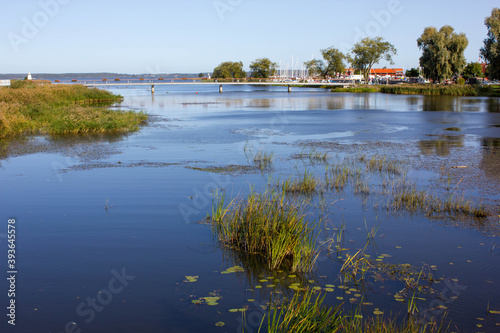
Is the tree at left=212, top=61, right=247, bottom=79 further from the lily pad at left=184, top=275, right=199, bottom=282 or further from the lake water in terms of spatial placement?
the lily pad at left=184, top=275, right=199, bottom=282

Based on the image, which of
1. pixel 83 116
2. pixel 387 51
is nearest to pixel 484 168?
pixel 83 116

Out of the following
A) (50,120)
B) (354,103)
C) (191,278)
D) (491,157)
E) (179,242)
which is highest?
(354,103)

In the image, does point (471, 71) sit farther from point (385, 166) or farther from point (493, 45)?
point (385, 166)

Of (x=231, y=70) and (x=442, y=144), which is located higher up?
(x=231, y=70)

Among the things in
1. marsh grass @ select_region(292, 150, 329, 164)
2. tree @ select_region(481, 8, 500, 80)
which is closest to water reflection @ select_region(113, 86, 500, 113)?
tree @ select_region(481, 8, 500, 80)

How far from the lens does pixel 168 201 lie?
38.5 feet

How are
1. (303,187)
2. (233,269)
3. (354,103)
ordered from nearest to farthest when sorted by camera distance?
(233,269) < (303,187) < (354,103)

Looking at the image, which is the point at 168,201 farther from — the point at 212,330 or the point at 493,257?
the point at 493,257

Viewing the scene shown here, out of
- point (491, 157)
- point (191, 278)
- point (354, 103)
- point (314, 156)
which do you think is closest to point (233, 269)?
point (191, 278)

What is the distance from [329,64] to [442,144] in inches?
5364

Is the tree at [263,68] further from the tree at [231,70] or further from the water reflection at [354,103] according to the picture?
the water reflection at [354,103]

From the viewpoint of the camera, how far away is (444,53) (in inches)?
3324

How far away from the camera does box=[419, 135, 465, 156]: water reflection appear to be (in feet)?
62.4

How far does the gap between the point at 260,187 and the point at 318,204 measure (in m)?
2.01
